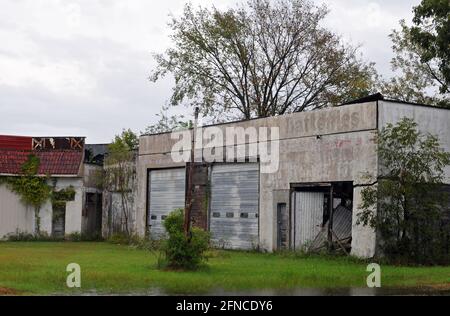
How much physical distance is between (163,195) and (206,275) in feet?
52.4

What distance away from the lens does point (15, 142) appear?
36.8 m

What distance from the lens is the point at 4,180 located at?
Answer: 35.8m

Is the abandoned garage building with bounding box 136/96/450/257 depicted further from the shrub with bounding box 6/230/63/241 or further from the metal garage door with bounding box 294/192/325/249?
the shrub with bounding box 6/230/63/241

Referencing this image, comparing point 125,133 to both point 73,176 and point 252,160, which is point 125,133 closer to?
point 73,176

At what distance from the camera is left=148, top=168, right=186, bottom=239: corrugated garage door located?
3278 centimetres

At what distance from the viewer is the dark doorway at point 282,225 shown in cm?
2680

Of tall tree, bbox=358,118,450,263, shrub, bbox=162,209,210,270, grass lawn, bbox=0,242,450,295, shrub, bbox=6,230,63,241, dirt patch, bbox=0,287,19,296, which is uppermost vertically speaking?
tall tree, bbox=358,118,450,263

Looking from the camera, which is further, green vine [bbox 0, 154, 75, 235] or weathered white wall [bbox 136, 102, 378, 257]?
green vine [bbox 0, 154, 75, 235]

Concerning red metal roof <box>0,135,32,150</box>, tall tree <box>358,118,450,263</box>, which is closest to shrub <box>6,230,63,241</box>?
red metal roof <box>0,135,32,150</box>

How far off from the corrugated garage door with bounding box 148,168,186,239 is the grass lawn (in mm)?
8981

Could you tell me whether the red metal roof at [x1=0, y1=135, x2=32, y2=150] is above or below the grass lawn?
above

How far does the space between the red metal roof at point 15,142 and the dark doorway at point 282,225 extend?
15780mm

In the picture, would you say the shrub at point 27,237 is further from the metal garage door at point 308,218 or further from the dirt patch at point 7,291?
the dirt patch at point 7,291

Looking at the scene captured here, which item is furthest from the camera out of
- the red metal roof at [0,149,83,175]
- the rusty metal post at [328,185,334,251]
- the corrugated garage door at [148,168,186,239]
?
the red metal roof at [0,149,83,175]
